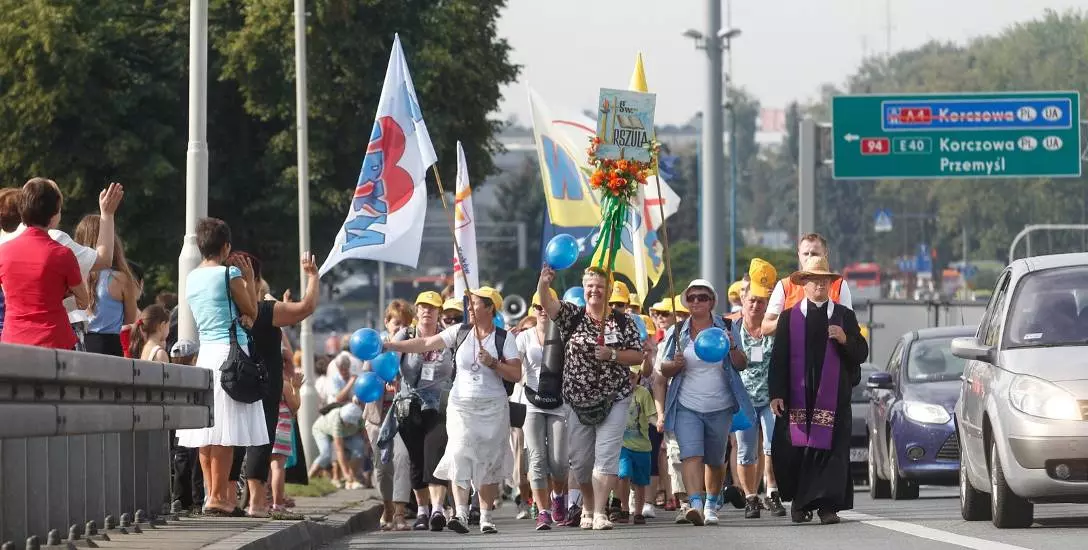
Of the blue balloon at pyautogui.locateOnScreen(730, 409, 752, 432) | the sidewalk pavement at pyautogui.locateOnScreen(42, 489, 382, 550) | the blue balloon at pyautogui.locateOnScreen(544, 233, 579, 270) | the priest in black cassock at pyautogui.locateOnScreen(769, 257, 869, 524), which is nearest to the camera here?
the sidewalk pavement at pyautogui.locateOnScreen(42, 489, 382, 550)

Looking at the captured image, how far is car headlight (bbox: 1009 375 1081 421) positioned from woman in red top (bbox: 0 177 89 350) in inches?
194

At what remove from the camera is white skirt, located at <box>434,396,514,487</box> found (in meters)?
14.7

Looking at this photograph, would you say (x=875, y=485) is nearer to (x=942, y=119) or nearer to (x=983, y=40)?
(x=942, y=119)

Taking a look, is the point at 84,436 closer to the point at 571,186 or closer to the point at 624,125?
the point at 624,125

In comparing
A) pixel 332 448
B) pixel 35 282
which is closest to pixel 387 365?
pixel 35 282

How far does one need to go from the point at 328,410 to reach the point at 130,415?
47.2 feet

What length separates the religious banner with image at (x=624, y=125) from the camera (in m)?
A: 15.9

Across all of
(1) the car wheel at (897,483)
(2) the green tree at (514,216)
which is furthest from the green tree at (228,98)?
(2) the green tree at (514,216)

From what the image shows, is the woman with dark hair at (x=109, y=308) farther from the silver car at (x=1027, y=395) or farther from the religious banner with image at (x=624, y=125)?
the silver car at (x=1027, y=395)

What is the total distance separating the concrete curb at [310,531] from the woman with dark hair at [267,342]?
386 millimetres

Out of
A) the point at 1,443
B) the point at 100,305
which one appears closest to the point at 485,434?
the point at 100,305

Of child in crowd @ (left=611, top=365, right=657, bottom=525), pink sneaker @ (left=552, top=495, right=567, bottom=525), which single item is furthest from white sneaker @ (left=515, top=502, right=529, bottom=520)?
pink sneaker @ (left=552, top=495, right=567, bottom=525)

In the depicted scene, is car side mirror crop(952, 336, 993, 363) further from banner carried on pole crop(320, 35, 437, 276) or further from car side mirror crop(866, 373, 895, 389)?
banner carried on pole crop(320, 35, 437, 276)

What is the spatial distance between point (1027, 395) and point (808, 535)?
1.80 meters
